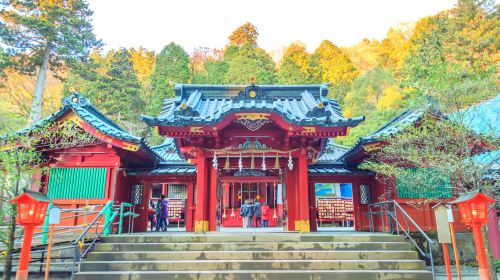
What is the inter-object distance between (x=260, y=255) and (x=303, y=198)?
323 cm

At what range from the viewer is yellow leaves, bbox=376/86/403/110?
94.8 ft

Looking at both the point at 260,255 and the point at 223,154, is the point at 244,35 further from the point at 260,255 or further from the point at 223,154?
the point at 260,255

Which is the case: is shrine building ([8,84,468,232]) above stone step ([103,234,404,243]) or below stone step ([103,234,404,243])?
above

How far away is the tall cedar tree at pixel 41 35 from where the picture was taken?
24.9 m

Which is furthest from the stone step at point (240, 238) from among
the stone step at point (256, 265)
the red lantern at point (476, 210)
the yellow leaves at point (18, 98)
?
the yellow leaves at point (18, 98)

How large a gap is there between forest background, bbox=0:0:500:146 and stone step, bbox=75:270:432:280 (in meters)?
7.90

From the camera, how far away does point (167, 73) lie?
3791 cm

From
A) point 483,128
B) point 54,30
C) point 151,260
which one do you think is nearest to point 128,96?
point 54,30

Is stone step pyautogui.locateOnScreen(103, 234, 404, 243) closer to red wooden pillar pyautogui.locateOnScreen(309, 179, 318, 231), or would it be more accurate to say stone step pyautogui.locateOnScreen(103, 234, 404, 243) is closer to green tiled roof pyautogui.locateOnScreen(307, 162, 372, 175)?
red wooden pillar pyautogui.locateOnScreen(309, 179, 318, 231)

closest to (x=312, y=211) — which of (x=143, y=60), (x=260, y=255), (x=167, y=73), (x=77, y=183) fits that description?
(x=260, y=255)

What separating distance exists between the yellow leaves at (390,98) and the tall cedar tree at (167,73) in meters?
21.1

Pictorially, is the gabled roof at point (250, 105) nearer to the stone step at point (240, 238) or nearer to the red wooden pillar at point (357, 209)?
the stone step at point (240, 238)

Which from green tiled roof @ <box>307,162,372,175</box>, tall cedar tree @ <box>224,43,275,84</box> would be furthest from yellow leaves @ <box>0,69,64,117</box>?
tall cedar tree @ <box>224,43,275,84</box>

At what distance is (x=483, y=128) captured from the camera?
30.3 feet
